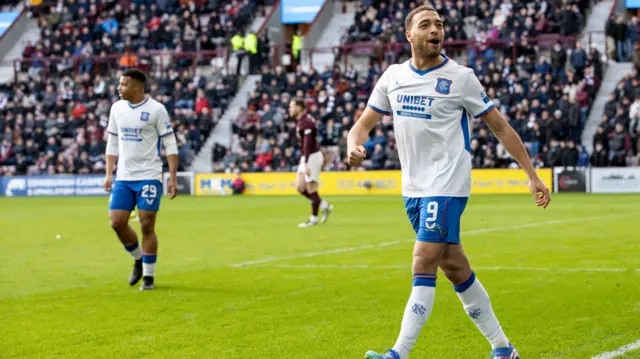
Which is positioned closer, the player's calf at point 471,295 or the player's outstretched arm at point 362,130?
the player's calf at point 471,295

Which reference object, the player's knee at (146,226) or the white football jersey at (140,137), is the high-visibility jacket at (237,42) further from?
the player's knee at (146,226)

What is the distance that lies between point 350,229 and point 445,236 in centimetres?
1266

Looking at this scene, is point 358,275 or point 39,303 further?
point 358,275

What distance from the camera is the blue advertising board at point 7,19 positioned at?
53531 millimetres

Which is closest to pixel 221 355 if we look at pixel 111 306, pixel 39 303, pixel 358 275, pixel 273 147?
pixel 111 306

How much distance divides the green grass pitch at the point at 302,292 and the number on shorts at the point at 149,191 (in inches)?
38.2

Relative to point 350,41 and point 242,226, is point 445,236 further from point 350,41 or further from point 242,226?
point 350,41

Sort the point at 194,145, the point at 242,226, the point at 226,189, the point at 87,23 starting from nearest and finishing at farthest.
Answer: the point at 242,226, the point at 226,189, the point at 194,145, the point at 87,23

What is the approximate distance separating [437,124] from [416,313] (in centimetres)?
116

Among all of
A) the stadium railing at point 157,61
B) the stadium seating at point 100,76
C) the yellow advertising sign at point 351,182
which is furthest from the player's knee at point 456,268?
the stadium railing at point 157,61

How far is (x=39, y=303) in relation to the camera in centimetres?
948

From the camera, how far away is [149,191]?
1069 centimetres

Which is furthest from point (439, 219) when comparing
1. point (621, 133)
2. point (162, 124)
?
point (621, 133)

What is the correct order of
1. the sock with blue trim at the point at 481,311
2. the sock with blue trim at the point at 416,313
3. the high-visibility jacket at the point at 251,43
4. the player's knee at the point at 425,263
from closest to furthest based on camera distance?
the sock with blue trim at the point at 416,313 < the player's knee at the point at 425,263 < the sock with blue trim at the point at 481,311 < the high-visibility jacket at the point at 251,43
